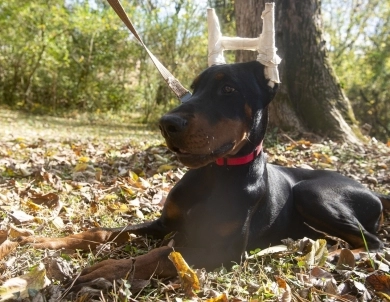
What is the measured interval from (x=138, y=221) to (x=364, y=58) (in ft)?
47.1

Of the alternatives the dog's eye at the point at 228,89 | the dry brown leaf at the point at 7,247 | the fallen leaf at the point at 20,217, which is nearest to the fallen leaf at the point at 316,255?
the dog's eye at the point at 228,89

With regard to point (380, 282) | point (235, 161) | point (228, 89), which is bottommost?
point (380, 282)

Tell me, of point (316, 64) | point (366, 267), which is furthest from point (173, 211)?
point (316, 64)

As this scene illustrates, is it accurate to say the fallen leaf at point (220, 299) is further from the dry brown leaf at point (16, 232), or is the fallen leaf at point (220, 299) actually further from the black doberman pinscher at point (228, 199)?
the dry brown leaf at point (16, 232)

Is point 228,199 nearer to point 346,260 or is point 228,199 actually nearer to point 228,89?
point 228,89

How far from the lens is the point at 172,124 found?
7.60ft

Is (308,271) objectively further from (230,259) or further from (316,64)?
(316,64)

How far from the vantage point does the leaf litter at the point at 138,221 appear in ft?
7.27

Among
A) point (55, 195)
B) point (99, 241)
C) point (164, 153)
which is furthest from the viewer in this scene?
point (164, 153)

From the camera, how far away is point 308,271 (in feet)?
8.29

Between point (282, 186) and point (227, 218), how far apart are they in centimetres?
77

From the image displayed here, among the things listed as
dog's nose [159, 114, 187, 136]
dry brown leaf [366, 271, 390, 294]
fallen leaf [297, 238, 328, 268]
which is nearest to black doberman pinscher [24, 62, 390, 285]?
dog's nose [159, 114, 187, 136]

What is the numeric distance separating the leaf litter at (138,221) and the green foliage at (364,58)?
739 centimetres

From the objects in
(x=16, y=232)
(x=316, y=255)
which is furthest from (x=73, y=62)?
(x=316, y=255)
